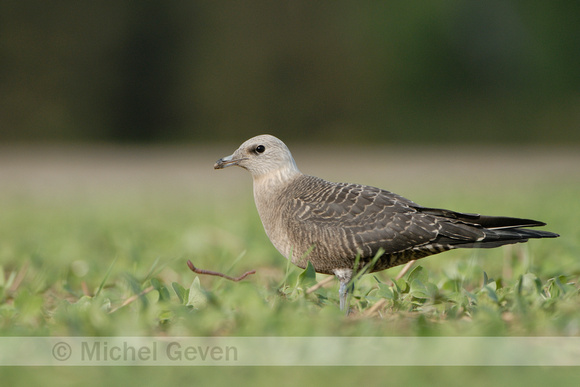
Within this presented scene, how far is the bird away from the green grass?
147mm

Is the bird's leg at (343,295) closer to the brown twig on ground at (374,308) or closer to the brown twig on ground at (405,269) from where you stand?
the brown twig on ground at (374,308)

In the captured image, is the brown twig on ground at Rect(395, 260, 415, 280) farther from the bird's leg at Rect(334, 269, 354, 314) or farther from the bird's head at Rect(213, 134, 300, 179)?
the bird's head at Rect(213, 134, 300, 179)

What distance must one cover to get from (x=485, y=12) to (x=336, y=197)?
1655 cm

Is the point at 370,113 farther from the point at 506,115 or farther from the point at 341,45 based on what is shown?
the point at 506,115

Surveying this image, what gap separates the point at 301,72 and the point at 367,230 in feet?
53.2

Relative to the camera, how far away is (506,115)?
18828 millimetres

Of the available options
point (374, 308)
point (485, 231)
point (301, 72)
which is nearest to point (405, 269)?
point (485, 231)

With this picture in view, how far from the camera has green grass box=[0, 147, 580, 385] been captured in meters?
2.59

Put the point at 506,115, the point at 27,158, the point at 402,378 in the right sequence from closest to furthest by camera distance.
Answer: the point at 402,378
the point at 27,158
the point at 506,115

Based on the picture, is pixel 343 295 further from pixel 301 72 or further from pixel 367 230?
pixel 301 72

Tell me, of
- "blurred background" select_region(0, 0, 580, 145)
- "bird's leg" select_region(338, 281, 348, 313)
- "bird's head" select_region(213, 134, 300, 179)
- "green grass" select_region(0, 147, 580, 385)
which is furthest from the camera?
"blurred background" select_region(0, 0, 580, 145)

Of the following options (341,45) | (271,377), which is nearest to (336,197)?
(271,377)

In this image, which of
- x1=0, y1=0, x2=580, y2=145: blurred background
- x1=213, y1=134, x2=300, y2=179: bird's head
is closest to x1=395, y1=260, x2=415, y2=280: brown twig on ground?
x1=213, y1=134, x2=300, y2=179: bird's head

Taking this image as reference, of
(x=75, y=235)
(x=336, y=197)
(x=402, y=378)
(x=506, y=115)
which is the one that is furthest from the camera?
(x=506, y=115)
